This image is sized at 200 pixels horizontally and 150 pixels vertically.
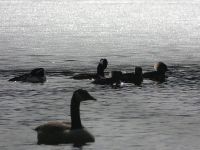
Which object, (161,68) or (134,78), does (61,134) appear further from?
(161,68)

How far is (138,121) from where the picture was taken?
36.0 meters

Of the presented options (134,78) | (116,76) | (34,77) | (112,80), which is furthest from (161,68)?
(34,77)

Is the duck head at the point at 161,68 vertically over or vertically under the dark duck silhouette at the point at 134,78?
over

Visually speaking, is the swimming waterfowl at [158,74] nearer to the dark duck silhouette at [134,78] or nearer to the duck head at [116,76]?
the dark duck silhouette at [134,78]

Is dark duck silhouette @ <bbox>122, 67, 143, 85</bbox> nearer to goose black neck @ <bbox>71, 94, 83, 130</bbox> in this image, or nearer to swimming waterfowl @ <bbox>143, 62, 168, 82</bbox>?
swimming waterfowl @ <bbox>143, 62, 168, 82</bbox>

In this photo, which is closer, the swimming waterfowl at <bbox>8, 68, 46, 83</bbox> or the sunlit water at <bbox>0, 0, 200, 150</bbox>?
the sunlit water at <bbox>0, 0, 200, 150</bbox>

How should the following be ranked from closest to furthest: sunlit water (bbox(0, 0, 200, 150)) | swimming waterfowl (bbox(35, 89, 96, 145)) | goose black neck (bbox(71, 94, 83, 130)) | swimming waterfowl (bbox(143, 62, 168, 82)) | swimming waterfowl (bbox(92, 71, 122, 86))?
swimming waterfowl (bbox(35, 89, 96, 145)), goose black neck (bbox(71, 94, 83, 130)), sunlit water (bbox(0, 0, 200, 150)), swimming waterfowl (bbox(92, 71, 122, 86)), swimming waterfowl (bbox(143, 62, 168, 82))

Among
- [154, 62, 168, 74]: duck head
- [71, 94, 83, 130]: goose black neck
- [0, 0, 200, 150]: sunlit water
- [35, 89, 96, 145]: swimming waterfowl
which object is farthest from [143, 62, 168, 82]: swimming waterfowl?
[35, 89, 96, 145]: swimming waterfowl

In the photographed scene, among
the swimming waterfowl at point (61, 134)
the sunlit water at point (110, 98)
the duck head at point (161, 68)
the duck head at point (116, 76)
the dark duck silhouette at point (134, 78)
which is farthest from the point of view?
the duck head at point (161, 68)

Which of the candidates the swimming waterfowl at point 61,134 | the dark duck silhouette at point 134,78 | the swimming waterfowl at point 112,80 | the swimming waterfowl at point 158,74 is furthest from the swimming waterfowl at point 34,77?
the swimming waterfowl at point 61,134

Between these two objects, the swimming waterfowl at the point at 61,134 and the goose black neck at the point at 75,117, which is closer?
the swimming waterfowl at the point at 61,134

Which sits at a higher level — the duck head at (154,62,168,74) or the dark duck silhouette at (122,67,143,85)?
the duck head at (154,62,168,74)

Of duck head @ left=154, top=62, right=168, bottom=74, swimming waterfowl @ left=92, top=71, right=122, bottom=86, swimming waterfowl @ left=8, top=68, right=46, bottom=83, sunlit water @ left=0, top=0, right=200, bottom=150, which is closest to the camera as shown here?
sunlit water @ left=0, top=0, right=200, bottom=150

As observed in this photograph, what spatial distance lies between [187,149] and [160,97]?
13.7 m
